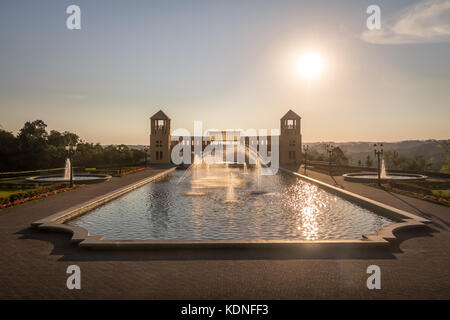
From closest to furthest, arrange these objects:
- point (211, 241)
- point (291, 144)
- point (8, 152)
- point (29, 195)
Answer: point (211, 241), point (29, 195), point (8, 152), point (291, 144)

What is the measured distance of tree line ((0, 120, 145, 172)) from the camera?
135ft

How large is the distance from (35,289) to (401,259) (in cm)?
825

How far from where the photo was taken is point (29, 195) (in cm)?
1593

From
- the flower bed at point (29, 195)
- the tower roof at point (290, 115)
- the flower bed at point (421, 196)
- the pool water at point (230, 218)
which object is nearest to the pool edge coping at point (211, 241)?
the pool water at point (230, 218)

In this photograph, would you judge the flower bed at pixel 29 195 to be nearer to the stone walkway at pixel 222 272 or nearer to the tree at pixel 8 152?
the stone walkway at pixel 222 272

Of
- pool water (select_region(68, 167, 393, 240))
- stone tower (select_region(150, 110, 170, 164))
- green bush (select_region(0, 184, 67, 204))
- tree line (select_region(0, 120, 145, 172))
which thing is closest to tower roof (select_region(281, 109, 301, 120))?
stone tower (select_region(150, 110, 170, 164))

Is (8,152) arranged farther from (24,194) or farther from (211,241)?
(211,241)

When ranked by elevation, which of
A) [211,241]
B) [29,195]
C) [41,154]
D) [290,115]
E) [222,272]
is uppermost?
[290,115]

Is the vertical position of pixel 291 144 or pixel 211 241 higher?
pixel 291 144

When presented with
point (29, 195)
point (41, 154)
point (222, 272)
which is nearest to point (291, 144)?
point (41, 154)

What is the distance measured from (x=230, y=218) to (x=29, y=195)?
36.1ft

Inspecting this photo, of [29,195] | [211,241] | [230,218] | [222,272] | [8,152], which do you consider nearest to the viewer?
[222,272]

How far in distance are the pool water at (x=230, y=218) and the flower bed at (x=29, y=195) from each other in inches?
160
